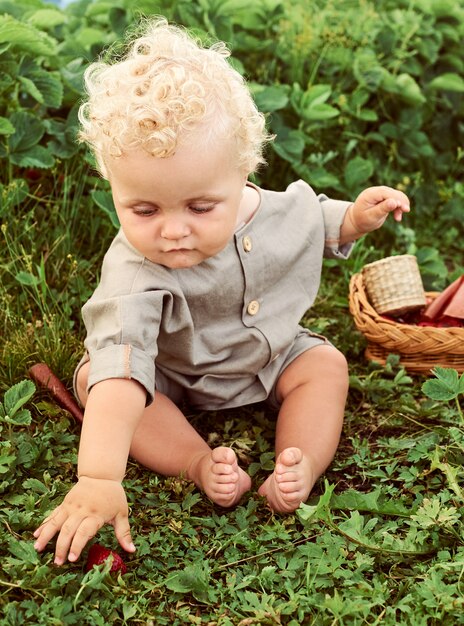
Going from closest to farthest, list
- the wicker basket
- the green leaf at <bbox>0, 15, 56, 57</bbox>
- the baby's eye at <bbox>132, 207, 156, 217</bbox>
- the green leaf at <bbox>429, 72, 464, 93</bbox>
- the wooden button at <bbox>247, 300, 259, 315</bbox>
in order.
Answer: the baby's eye at <bbox>132, 207, 156, 217</bbox>, the wooden button at <bbox>247, 300, 259, 315</bbox>, the wicker basket, the green leaf at <bbox>0, 15, 56, 57</bbox>, the green leaf at <bbox>429, 72, 464, 93</bbox>

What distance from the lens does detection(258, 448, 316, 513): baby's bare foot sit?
2.07 meters

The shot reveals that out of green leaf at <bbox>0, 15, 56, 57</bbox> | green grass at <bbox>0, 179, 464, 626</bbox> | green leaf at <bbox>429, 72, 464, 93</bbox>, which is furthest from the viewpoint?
green leaf at <bbox>429, 72, 464, 93</bbox>

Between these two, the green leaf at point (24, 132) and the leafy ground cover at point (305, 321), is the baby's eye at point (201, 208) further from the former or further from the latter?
the green leaf at point (24, 132)

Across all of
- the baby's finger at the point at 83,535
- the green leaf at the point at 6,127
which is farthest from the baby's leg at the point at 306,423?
the green leaf at the point at 6,127

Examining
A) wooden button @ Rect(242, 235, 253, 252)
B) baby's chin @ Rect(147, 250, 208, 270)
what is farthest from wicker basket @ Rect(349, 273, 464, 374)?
baby's chin @ Rect(147, 250, 208, 270)

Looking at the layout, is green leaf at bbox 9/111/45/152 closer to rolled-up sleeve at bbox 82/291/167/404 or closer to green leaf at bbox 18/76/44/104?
green leaf at bbox 18/76/44/104

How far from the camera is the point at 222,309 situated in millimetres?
2312

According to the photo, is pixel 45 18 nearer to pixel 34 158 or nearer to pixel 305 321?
pixel 34 158

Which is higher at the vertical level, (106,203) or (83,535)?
(83,535)

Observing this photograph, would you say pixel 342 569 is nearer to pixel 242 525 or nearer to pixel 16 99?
pixel 242 525

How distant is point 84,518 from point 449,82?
2.82m

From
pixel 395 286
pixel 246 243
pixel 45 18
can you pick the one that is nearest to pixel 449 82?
pixel 395 286

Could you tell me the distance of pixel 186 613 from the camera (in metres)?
1.79

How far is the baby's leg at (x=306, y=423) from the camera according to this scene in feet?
6.84
